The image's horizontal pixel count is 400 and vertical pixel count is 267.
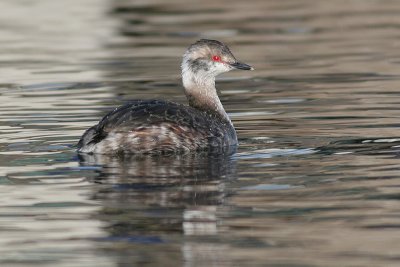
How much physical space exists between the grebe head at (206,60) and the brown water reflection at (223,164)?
0.70 meters

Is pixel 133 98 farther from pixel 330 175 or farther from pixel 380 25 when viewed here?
pixel 380 25

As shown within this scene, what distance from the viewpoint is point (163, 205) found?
28.5 feet

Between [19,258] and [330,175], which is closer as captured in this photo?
[19,258]

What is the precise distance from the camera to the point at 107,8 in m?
26.9

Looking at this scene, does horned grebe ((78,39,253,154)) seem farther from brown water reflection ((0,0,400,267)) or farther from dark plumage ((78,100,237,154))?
brown water reflection ((0,0,400,267))

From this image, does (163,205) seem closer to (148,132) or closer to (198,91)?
(148,132)

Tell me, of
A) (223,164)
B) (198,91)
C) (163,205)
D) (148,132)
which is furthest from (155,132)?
(163,205)

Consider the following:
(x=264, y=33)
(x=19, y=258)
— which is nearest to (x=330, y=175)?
(x=19, y=258)

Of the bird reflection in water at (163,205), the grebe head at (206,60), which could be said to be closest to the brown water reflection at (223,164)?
the bird reflection in water at (163,205)

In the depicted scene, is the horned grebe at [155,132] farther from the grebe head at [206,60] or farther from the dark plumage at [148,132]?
the grebe head at [206,60]

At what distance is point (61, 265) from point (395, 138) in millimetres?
5041

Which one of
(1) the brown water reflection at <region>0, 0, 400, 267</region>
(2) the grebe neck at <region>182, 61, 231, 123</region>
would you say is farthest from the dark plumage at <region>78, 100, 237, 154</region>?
(2) the grebe neck at <region>182, 61, 231, 123</region>

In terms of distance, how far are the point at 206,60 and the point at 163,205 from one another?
12.5ft

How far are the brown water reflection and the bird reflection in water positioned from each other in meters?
0.01
